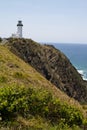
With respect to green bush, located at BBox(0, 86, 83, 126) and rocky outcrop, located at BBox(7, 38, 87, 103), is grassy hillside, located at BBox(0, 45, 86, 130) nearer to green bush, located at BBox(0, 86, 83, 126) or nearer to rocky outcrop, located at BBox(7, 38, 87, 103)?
green bush, located at BBox(0, 86, 83, 126)

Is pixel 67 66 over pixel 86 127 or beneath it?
beneath

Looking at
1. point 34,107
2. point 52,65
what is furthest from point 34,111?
point 52,65

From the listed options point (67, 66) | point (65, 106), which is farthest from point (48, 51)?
A: point (65, 106)

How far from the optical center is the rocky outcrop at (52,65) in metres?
59.2

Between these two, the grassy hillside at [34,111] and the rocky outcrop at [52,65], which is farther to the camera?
the rocky outcrop at [52,65]

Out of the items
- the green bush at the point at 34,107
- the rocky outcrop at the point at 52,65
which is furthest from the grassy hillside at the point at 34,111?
the rocky outcrop at the point at 52,65

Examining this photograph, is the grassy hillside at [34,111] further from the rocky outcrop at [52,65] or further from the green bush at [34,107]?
the rocky outcrop at [52,65]

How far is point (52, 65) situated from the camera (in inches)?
2689

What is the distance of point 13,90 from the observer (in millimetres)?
12391

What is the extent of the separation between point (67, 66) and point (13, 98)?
2458 inches

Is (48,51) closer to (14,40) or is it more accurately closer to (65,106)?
(14,40)

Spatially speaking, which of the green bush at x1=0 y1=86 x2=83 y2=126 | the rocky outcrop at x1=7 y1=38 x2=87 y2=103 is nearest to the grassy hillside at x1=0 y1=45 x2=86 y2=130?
the green bush at x1=0 y1=86 x2=83 y2=126

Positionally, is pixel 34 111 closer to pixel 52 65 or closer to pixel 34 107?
pixel 34 107

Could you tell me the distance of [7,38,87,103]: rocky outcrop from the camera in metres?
59.2
